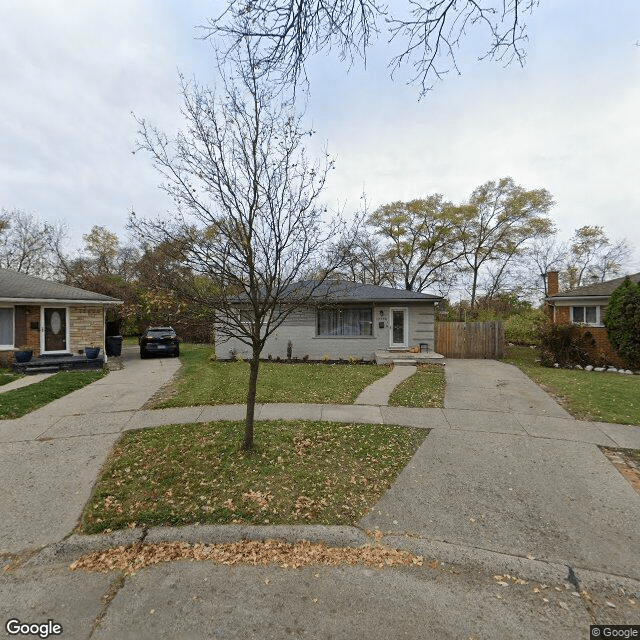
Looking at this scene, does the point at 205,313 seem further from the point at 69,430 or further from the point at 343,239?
the point at 69,430

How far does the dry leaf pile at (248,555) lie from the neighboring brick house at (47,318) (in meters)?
12.6

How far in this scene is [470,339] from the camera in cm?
1589

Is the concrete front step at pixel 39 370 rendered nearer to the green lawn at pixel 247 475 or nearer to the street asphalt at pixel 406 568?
the street asphalt at pixel 406 568

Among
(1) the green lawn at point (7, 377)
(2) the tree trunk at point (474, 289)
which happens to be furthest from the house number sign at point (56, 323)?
(2) the tree trunk at point (474, 289)

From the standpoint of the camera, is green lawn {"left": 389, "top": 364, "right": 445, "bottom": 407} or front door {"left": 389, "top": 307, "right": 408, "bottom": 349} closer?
green lawn {"left": 389, "top": 364, "right": 445, "bottom": 407}

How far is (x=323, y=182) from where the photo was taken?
14.7 feet

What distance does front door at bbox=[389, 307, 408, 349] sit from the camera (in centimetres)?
1448

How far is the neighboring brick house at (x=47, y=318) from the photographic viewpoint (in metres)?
12.2

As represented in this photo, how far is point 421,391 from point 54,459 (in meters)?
7.05

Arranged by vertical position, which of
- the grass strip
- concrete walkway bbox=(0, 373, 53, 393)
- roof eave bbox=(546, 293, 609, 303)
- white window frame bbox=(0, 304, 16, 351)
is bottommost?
concrete walkway bbox=(0, 373, 53, 393)

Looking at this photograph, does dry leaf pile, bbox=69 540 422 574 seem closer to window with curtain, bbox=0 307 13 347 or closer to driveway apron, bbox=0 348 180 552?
driveway apron, bbox=0 348 180 552

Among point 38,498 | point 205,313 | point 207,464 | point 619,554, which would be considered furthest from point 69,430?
point 619,554

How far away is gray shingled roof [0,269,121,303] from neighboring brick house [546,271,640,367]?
1882 cm

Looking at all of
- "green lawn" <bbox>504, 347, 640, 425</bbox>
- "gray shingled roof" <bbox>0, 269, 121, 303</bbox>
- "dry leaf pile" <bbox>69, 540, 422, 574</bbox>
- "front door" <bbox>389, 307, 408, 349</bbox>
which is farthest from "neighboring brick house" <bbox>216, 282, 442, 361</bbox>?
"dry leaf pile" <bbox>69, 540, 422, 574</bbox>
